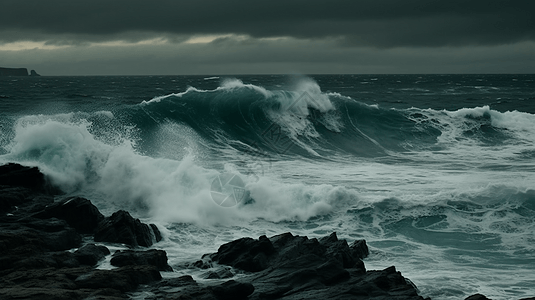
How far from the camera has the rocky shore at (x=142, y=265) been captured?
22.1 feet

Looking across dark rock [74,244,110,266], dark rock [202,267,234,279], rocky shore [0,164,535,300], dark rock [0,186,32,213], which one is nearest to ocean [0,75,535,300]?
dark rock [202,267,234,279]

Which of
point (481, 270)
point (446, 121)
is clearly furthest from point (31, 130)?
point (446, 121)

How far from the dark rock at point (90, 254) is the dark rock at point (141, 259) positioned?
277 millimetres

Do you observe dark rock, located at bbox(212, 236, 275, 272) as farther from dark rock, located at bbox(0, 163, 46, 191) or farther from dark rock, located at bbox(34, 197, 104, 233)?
dark rock, located at bbox(0, 163, 46, 191)

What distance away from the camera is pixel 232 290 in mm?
6648

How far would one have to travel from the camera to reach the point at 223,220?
12.4 m

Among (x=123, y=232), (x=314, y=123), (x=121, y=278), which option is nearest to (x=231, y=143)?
(x=314, y=123)

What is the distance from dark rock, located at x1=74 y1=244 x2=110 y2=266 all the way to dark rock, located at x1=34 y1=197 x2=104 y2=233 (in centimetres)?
164

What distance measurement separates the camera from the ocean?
34.0 ft

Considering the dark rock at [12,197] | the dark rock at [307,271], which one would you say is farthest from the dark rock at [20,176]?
the dark rock at [307,271]

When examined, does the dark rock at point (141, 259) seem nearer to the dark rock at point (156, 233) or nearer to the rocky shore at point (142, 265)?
the rocky shore at point (142, 265)

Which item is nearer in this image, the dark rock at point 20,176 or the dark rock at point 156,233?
the dark rock at point 156,233

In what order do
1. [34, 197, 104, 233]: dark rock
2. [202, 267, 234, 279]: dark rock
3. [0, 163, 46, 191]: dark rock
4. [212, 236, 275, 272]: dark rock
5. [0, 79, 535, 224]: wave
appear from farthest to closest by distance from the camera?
[0, 79, 535, 224]: wave
[0, 163, 46, 191]: dark rock
[34, 197, 104, 233]: dark rock
[212, 236, 275, 272]: dark rock
[202, 267, 234, 279]: dark rock

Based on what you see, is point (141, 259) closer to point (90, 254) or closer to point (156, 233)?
point (90, 254)
